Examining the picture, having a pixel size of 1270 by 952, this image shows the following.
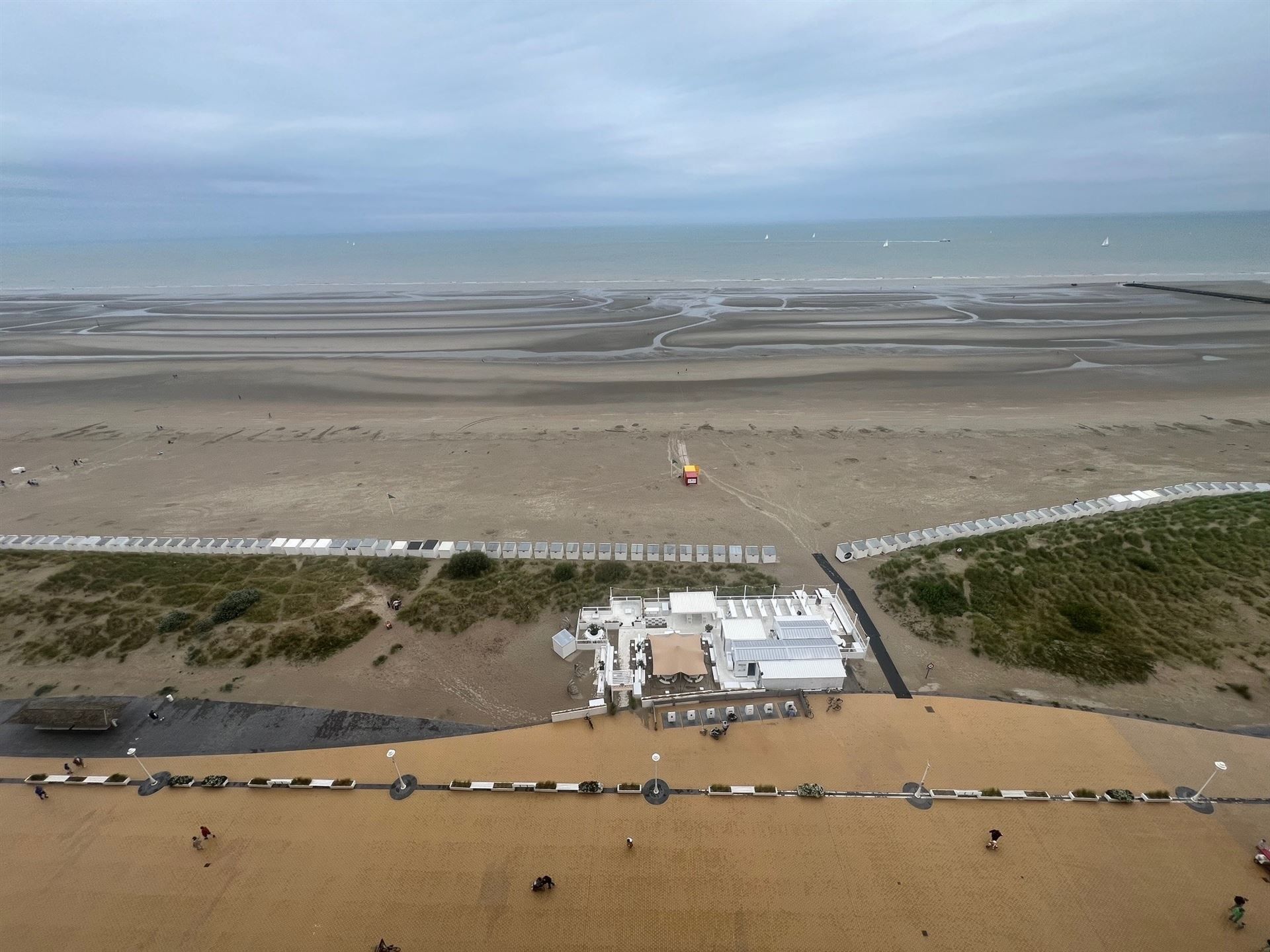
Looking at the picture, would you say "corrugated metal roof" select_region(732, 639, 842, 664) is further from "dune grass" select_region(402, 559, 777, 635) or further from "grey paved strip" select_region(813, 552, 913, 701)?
"dune grass" select_region(402, 559, 777, 635)

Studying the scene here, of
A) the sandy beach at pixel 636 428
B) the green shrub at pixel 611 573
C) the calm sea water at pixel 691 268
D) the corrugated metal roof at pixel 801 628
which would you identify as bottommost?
the corrugated metal roof at pixel 801 628

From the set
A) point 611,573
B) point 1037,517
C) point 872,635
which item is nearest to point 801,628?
point 872,635

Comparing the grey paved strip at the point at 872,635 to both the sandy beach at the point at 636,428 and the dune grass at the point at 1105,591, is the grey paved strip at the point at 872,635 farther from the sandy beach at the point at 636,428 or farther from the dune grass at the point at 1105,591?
the dune grass at the point at 1105,591

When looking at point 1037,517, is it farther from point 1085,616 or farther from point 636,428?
point 636,428

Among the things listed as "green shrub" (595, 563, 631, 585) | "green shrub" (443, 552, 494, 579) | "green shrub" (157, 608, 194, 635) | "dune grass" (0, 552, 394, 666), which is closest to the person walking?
"green shrub" (595, 563, 631, 585)

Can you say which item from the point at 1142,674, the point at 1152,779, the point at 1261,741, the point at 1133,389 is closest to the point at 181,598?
the point at 1152,779

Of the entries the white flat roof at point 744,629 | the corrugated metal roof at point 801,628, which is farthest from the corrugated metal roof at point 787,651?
the white flat roof at point 744,629
